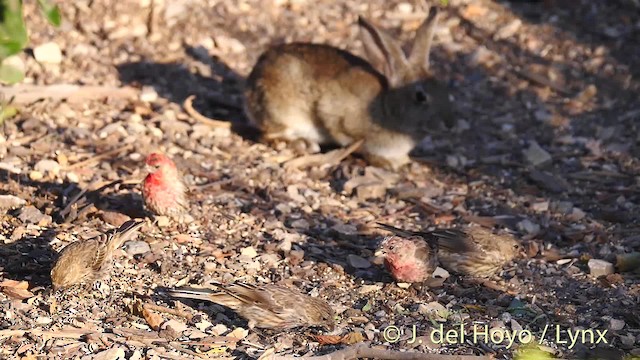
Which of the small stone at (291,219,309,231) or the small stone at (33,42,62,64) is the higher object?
the small stone at (33,42,62,64)

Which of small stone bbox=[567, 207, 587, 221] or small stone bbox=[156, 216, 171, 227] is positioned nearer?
small stone bbox=[156, 216, 171, 227]

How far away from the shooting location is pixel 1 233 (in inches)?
263

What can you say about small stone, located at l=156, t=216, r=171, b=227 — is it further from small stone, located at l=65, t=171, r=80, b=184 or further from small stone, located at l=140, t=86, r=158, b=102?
small stone, located at l=140, t=86, r=158, b=102

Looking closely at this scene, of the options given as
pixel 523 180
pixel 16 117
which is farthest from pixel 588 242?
pixel 16 117

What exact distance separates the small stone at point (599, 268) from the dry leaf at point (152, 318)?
2.81m

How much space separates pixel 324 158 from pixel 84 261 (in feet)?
10.4

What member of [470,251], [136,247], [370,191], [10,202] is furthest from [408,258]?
[10,202]

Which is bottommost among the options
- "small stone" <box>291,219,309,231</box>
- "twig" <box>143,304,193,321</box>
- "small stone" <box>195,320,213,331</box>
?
"small stone" <box>291,219,309,231</box>

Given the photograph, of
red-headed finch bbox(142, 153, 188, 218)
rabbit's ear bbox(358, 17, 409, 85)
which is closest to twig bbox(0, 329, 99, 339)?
red-headed finch bbox(142, 153, 188, 218)

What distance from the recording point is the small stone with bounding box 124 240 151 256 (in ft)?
21.8

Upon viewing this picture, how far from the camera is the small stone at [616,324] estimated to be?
605 cm

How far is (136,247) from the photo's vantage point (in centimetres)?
668

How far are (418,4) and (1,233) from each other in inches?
229

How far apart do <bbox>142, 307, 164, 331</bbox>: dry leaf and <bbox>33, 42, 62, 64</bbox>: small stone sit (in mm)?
4105
